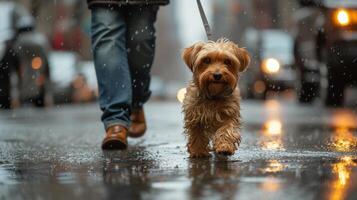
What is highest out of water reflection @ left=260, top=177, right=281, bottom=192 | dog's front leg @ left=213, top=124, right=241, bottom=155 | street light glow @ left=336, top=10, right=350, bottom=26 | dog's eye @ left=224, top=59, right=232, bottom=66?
street light glow @ left=336, top=10, right=350, bottom=26

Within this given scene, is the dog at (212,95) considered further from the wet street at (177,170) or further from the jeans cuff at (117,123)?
the jeans cuff at (117,123)

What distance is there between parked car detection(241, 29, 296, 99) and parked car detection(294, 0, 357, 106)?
478cm

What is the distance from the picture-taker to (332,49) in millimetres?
12586

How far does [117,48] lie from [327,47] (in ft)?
23.3

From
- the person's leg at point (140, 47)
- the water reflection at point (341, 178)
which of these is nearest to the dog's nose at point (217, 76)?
the water reflection at point (341, 178)

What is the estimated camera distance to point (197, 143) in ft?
17.7

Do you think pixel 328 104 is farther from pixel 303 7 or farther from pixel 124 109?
pixel 124 109

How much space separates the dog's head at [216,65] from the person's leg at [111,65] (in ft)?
3.15

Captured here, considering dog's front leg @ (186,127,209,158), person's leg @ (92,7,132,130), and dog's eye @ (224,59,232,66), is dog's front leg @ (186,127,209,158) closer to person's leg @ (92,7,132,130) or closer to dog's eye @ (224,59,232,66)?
dog's eye @ (224,59,232,66)

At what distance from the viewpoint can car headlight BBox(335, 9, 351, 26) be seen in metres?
12.3

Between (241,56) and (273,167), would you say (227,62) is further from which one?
(273,167)

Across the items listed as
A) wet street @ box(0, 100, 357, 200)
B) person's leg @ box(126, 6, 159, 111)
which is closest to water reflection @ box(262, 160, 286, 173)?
wet street @ box(0, 100, 357, 200)

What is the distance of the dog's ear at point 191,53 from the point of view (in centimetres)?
546

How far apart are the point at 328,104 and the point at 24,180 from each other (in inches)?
414
